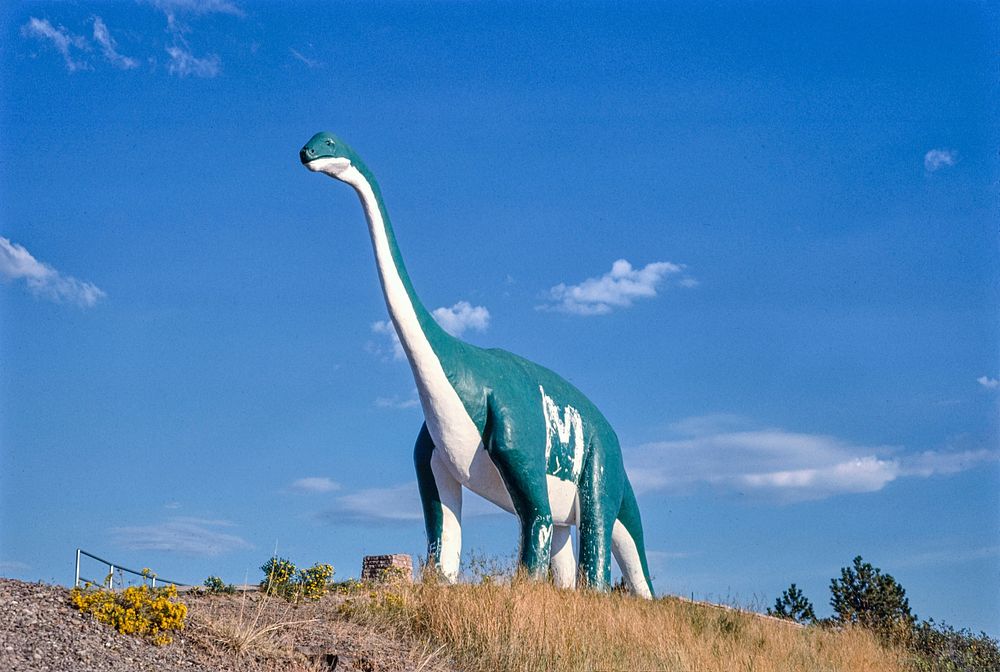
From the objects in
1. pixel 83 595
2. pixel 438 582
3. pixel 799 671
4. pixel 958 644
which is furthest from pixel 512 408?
pixel 958 644

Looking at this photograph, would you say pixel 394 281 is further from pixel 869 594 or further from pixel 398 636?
pixel 869 594

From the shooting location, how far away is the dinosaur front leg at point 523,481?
12.1 metres

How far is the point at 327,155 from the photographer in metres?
11.4

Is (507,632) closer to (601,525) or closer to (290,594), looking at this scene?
(290,594)

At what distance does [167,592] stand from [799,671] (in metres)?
6.51

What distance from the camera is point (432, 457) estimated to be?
12.8 meters

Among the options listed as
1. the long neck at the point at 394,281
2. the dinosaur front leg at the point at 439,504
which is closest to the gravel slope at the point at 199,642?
the dinosaur front leg at the point at 439,504

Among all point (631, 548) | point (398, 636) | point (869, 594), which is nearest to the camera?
point (398, 636)

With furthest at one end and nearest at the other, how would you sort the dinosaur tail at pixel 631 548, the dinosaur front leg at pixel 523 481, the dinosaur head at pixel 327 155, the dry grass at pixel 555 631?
the dinosaur tail at pixel 631 548
the dinosaur front leg at pixel 523 481
the dinosaur head at pixel 327 155
the dry grass at pixel 555 631

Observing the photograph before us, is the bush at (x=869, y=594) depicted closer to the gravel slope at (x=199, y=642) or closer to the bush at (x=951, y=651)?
the bush at (x=951, y=651)

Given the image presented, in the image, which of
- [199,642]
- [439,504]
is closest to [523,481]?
[439,504]

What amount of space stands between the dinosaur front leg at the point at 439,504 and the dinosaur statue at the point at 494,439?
0.01m

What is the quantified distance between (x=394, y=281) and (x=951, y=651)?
947 cm

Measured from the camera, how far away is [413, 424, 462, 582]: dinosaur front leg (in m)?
12.6
